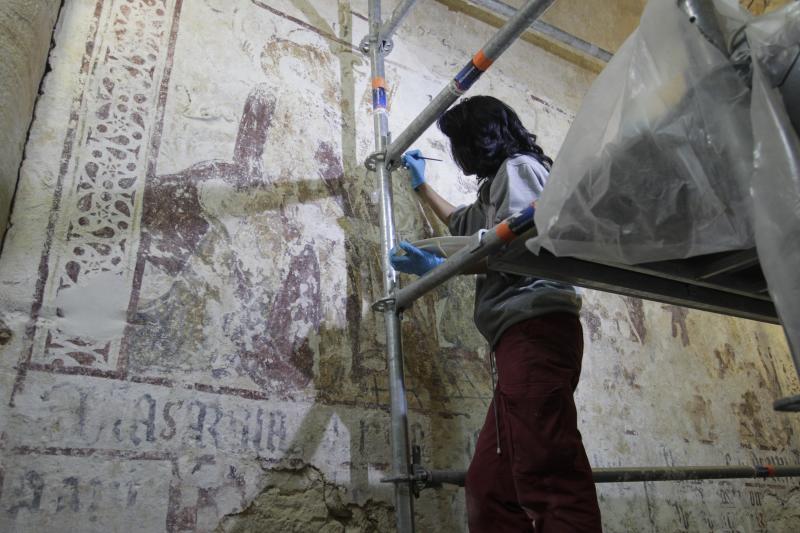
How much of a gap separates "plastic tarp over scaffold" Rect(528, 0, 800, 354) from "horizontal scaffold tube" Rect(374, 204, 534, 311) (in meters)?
0.14

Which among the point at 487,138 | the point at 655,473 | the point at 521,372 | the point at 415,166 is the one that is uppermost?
the point at 415,166

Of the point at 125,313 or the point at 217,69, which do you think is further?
the point at 217,69

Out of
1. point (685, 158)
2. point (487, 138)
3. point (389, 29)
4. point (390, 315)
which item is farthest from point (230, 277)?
point (685, 158)

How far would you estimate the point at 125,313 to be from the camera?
68.9 inches

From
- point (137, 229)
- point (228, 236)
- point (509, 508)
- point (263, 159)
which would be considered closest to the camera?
point (509, 508)

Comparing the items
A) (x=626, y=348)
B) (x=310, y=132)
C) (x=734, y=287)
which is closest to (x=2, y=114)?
(x=310, y=132)

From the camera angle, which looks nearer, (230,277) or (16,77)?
(16,77)

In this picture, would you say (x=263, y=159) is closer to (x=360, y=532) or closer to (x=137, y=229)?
(x=137, y=229)

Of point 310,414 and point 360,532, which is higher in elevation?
point 310,414

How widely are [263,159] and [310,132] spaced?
0.26 meters

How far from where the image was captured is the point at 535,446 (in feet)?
4.95

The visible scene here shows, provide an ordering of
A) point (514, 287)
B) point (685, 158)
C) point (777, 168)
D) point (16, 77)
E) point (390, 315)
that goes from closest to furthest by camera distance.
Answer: point (777, 168), point (685, 158), point (16, 77), point (514, 287), point (390, 315)

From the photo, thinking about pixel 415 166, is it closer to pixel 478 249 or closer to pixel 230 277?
pixel 230 277

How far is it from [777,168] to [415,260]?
1.13m
